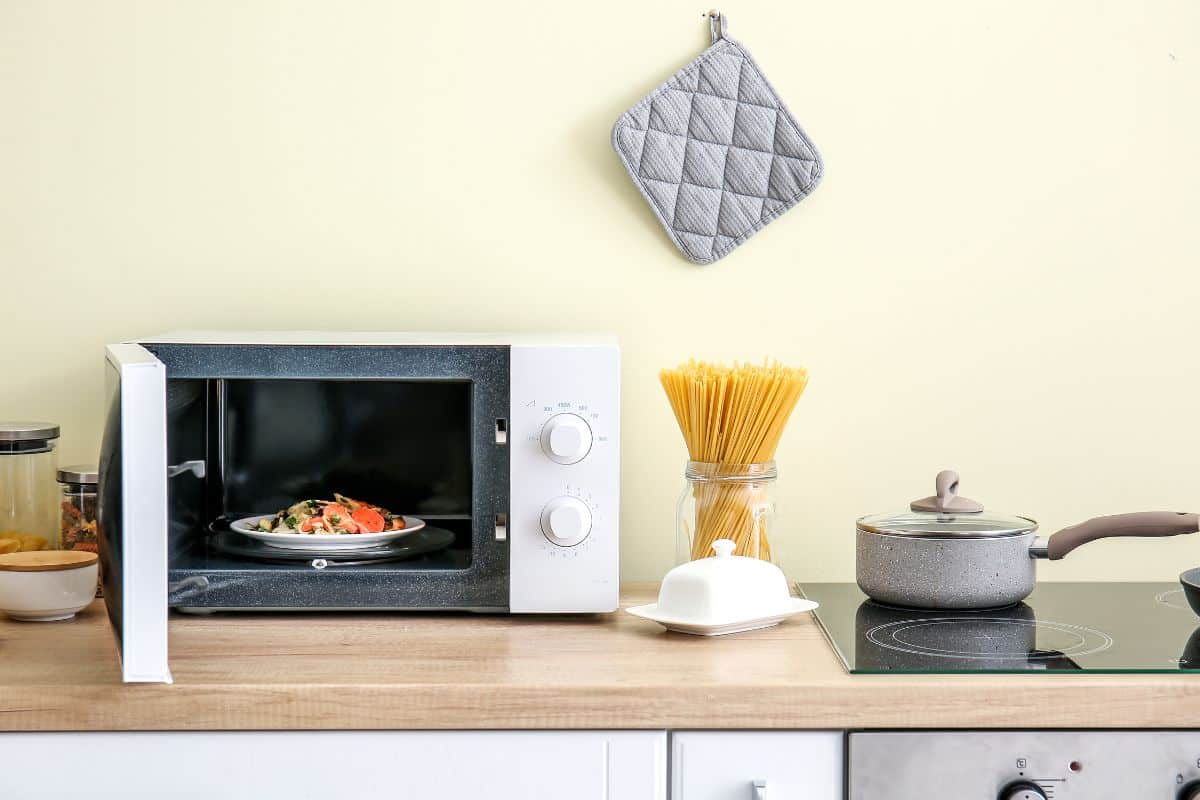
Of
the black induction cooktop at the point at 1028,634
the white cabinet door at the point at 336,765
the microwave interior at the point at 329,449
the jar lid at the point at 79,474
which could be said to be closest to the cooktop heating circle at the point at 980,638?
the black induction cooktop at the point at 1028,634

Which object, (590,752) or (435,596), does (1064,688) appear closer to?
(590,752)

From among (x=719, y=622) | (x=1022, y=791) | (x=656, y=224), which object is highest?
(x=656, y=224)

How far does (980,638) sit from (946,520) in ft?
0.53

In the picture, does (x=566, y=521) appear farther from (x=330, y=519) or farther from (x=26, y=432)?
(x=26, y=432)

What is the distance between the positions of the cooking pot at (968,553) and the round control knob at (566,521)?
0.30 m

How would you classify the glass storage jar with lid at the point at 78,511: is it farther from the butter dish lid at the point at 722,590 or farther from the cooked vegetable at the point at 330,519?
the butter dish lid at the point at 722,590

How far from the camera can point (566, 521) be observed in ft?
3.72

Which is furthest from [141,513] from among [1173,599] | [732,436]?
[1173,599]

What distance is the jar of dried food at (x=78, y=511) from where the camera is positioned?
132 centimetres

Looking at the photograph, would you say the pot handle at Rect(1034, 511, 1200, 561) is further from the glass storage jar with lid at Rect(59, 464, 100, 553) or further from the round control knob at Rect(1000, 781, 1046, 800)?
the glass storage jar with lid at Rect(59, 464, 100, 553)

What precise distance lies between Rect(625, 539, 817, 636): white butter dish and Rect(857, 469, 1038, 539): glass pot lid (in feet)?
0.43

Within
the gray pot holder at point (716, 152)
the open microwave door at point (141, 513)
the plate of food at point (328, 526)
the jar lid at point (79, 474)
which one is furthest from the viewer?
the gray pot holder at point (716, 152)

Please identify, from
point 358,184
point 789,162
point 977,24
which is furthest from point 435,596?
point 977,24

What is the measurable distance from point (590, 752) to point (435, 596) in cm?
27
